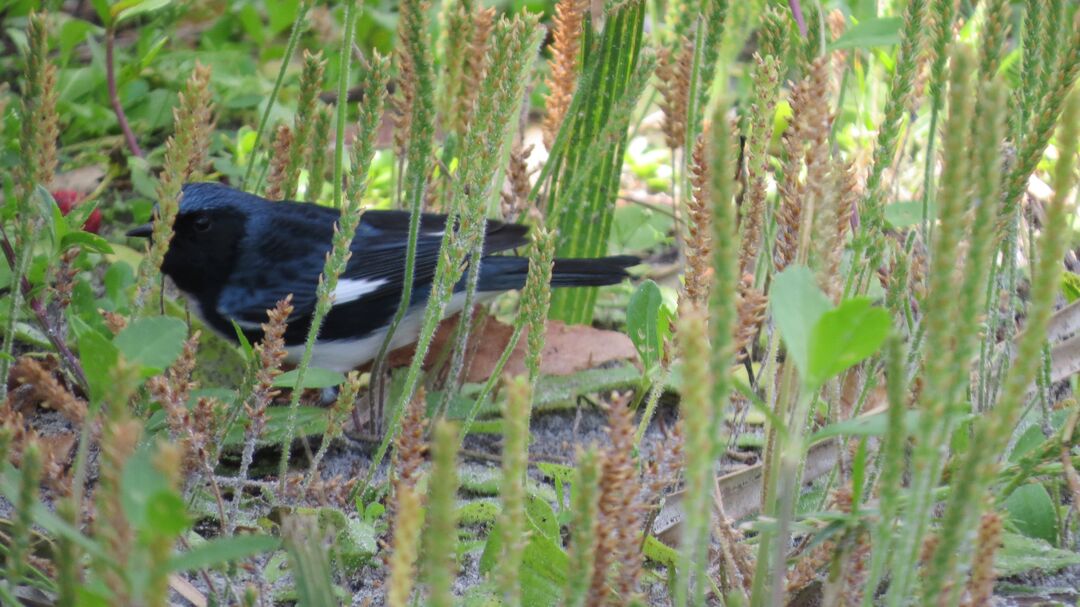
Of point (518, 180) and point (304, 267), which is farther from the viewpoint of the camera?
point (304, 267)

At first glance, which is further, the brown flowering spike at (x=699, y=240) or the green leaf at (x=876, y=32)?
the green leaf at (x=876, y=32)

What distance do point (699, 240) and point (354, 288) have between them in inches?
72.3

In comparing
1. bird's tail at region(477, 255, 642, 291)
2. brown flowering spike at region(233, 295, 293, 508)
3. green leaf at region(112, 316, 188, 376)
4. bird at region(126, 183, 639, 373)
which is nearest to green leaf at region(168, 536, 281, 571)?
green leaf at region(112, 316, 188, 376)

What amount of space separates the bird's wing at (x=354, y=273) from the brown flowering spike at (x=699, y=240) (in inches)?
61.1

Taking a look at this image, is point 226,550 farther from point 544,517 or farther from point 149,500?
point 544,517

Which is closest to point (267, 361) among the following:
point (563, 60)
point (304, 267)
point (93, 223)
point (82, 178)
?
point (563, 60)

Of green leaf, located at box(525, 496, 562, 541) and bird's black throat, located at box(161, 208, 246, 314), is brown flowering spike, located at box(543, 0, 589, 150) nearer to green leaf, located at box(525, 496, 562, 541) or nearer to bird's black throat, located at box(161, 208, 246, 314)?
green leaf, located at box(525, 496, 562, 541)

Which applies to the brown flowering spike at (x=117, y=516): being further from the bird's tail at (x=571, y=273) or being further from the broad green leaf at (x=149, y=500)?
the bird's tail at (x=571, y=273)

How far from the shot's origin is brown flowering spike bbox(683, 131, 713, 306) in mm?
1678

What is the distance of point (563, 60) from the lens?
247cm

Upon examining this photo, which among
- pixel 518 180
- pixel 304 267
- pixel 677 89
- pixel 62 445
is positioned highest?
pixel 677 89

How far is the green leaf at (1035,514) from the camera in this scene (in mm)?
2018

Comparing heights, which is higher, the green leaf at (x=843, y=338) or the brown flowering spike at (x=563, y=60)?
the brown flowering spike at (x=563, y=60)

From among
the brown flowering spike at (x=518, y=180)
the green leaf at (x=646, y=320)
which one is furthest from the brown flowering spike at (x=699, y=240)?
the brown flowering spike at (x=518, y=180)
